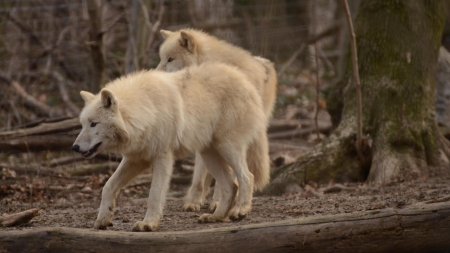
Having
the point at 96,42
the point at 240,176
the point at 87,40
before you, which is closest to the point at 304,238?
the point at 240,176

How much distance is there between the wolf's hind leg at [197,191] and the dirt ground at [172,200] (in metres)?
0.10

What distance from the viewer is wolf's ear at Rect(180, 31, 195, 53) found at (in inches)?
259

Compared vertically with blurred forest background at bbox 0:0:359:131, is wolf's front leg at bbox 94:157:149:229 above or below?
below

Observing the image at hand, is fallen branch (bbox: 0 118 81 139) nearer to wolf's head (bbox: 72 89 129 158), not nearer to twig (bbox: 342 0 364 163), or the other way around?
wolf's head (bbox: 72 89 129 158)

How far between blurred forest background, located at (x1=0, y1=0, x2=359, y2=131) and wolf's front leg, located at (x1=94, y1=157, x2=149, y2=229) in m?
5.34

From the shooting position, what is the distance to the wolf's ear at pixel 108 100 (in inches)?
175

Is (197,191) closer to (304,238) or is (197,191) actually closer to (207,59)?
(207,59)

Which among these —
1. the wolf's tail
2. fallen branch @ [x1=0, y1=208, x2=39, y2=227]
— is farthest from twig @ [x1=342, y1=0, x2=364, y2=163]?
fallen branch @ [x1=0, y1=208, x2=39, y2=227]

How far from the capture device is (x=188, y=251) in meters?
3.79

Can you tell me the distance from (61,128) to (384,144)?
3728mm

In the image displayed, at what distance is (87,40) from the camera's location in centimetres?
1047

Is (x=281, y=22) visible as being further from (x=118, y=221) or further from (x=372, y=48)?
(x=118, y=221)

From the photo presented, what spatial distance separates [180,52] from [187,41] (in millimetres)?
140

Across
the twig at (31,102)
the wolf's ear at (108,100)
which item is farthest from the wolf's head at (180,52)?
the twig at (31,102)
